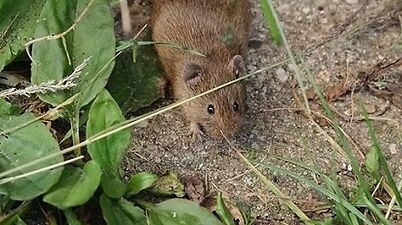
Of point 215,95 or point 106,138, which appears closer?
point 106,138

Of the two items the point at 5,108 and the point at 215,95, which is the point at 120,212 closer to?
the point at 5,108

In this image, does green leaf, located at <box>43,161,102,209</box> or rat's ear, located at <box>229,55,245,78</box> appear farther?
rat's ear, located at <box>229,55,245,78</box>

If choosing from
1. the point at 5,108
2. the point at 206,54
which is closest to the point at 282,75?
the point at 206,54

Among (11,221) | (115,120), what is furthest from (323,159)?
(11,221)

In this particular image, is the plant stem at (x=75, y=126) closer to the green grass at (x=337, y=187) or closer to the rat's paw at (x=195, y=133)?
the rat's paw at (x=195, y=133)

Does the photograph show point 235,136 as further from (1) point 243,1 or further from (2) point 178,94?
(1) point 243,1

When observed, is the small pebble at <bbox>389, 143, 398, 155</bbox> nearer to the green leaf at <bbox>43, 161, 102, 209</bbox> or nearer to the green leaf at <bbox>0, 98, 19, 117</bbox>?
the green leaf at <bbox>43, 161, 102, 209</bbox>

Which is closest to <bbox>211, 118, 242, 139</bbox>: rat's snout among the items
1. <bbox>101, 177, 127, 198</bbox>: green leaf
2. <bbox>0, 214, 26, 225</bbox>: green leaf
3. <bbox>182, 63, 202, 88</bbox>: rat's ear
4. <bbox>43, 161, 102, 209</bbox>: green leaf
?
<bbox>182, 63, 202, 88</bbox>: rat's ear
